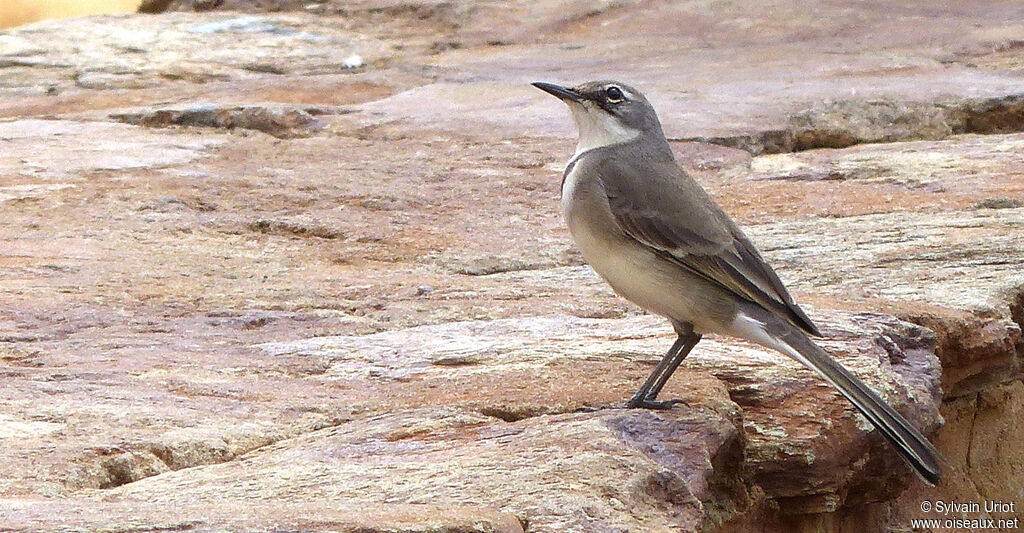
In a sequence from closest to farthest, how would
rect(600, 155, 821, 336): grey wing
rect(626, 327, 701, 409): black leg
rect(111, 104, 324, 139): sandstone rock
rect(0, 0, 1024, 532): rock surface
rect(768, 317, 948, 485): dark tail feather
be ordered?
rect(0, 0, 1024, 532): rock surface < rect(768, 317, 948, 485): dark tail feather < rect(626, 327, 701, 409): black leg < rect(600, 155, 821, 336): grey wing < rect(111, 104, 324, 139): sandstone rock

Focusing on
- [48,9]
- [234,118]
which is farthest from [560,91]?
[48,9]

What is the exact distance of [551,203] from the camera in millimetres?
7250

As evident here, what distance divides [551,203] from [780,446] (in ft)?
9.64

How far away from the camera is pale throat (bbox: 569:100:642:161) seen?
Answer: 540 centimetres

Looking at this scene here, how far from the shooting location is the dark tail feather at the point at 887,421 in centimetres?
406

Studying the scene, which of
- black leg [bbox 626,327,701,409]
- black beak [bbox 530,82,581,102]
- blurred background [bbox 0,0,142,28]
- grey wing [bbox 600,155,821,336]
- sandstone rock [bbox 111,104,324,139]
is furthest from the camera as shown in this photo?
blurred background [bbox 0,0,142,28]

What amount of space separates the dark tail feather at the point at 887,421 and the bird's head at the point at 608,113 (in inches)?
57.4

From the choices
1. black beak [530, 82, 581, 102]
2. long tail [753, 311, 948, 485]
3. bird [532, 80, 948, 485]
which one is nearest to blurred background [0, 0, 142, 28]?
black beak [530, 82, 581, 102]

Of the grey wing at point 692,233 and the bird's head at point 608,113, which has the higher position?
the bird's head at point 608,113

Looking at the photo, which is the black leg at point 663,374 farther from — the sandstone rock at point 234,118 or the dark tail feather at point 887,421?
the sandstone rock at point 234,118

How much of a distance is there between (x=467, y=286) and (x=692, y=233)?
4.89 ft

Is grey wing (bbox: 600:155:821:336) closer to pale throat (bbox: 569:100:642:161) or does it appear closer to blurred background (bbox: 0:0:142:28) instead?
pale throat (bbox: 569:100:642:161)

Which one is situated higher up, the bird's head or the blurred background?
the bird's head

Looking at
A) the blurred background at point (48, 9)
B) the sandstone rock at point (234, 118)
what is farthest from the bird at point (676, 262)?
the blurred background at point (48, 9)
